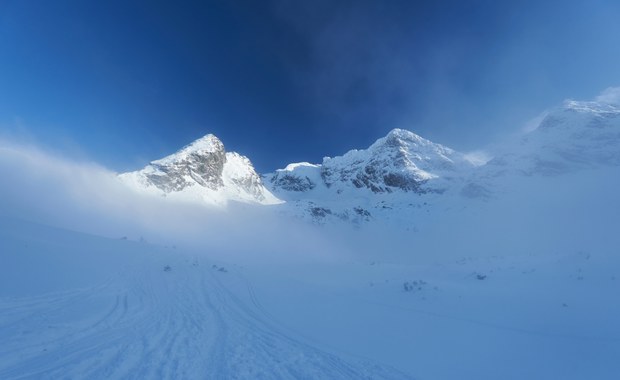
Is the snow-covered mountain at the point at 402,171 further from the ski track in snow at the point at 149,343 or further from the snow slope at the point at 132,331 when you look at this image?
the ski track in snow at the point at 149,343

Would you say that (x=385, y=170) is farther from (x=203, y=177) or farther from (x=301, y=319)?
(x=301, y=319)

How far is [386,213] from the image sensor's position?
263ft

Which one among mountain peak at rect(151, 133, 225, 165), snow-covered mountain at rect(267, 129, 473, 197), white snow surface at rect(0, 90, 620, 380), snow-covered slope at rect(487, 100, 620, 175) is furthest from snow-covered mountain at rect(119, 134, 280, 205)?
snow-covered slope at rect(487, 100, 620, 175)

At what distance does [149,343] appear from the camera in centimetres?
657

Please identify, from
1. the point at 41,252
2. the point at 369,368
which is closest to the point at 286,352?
the point at 369,368

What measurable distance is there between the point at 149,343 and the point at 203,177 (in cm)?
9047

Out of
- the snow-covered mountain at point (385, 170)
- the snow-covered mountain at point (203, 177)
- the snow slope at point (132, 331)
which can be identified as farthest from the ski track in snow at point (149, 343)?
the snow-covered mountain at point (385, 170)

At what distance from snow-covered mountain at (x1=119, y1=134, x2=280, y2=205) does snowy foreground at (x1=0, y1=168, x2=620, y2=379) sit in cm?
6504

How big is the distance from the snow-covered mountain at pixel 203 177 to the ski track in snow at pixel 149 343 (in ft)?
243

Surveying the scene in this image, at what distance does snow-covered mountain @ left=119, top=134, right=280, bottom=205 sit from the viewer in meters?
81.3

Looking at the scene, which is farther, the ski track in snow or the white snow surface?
the white snow surface

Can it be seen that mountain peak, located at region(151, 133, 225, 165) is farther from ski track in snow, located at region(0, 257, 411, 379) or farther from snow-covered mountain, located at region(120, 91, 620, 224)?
ski track in snow, located at region(0, 257, 411, 379)

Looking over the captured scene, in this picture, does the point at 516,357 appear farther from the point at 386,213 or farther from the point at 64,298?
the point at 386,213

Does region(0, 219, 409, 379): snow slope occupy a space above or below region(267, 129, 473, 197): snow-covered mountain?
below
